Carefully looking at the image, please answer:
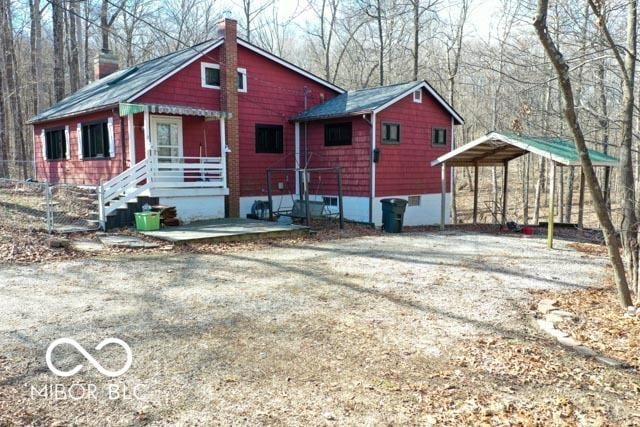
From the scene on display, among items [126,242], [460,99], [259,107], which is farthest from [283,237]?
[460,99]

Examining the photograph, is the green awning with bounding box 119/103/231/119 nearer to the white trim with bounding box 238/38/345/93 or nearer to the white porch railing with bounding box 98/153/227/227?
the white porch railing with bounding box 98/153/227/227

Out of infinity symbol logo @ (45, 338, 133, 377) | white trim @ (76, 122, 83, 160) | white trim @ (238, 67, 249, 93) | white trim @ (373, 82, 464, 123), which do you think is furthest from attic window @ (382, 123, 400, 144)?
infinity symbol logo @ (45, 338, 133, 377)

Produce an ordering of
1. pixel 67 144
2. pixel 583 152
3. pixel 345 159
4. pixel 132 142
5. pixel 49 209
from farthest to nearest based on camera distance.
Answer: pixel 67 144 → pixel 345 159 → pixel 132 142 → pixel 49 209 → pixel 583 152

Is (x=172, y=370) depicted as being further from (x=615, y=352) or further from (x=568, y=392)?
(x=615, y=352)

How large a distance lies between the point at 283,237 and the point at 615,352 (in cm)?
816

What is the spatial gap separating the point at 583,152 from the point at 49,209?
32.9 feet

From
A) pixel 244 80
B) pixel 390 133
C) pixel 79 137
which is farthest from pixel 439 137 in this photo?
pixel 79 137

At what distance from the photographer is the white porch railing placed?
12047 mm

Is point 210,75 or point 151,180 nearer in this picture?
point 151,180

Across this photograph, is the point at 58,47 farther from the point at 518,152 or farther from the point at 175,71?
the point at 518,152

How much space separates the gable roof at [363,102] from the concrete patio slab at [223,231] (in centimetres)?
475

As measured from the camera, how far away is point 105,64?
21172 mm

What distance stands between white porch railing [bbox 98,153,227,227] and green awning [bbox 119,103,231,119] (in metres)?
1.21

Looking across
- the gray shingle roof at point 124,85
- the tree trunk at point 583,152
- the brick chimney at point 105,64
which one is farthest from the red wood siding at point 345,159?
the tree trunk at point 583,152
